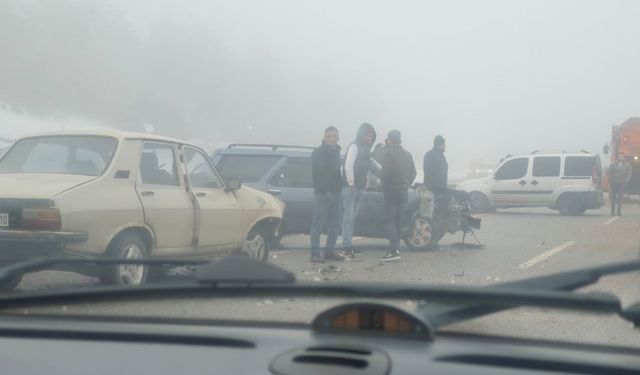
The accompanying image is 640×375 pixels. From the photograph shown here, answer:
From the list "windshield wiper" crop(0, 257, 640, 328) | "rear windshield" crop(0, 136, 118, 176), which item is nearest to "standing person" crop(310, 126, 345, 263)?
"rear windshield" crop(0, 136, 118, 176)

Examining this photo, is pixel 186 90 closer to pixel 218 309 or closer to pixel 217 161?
pixel 217 161

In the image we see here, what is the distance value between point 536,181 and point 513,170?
71 centimetres

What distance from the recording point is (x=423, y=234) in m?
12.0

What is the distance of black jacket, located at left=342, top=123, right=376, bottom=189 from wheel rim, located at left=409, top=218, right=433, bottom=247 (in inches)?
38.0

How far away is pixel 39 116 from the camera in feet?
34.1

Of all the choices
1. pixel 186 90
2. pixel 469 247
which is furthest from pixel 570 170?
pixel 186 90

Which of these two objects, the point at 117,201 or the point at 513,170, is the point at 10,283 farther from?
the point at 513,170

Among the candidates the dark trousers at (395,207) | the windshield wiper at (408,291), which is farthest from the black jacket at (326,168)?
the windshield wiper at (408,291)

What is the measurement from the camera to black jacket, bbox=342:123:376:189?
1122 centimetres

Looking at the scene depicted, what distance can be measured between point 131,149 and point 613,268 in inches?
218

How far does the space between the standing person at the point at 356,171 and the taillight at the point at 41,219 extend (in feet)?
17.0

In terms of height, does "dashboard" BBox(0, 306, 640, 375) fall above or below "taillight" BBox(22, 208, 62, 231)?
below

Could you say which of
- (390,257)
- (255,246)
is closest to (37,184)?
(255,246)

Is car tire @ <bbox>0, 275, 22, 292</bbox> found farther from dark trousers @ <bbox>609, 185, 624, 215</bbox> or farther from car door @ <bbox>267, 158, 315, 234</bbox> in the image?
dark trousers @ <bbox>609, 185, 624, 215</bbox>
